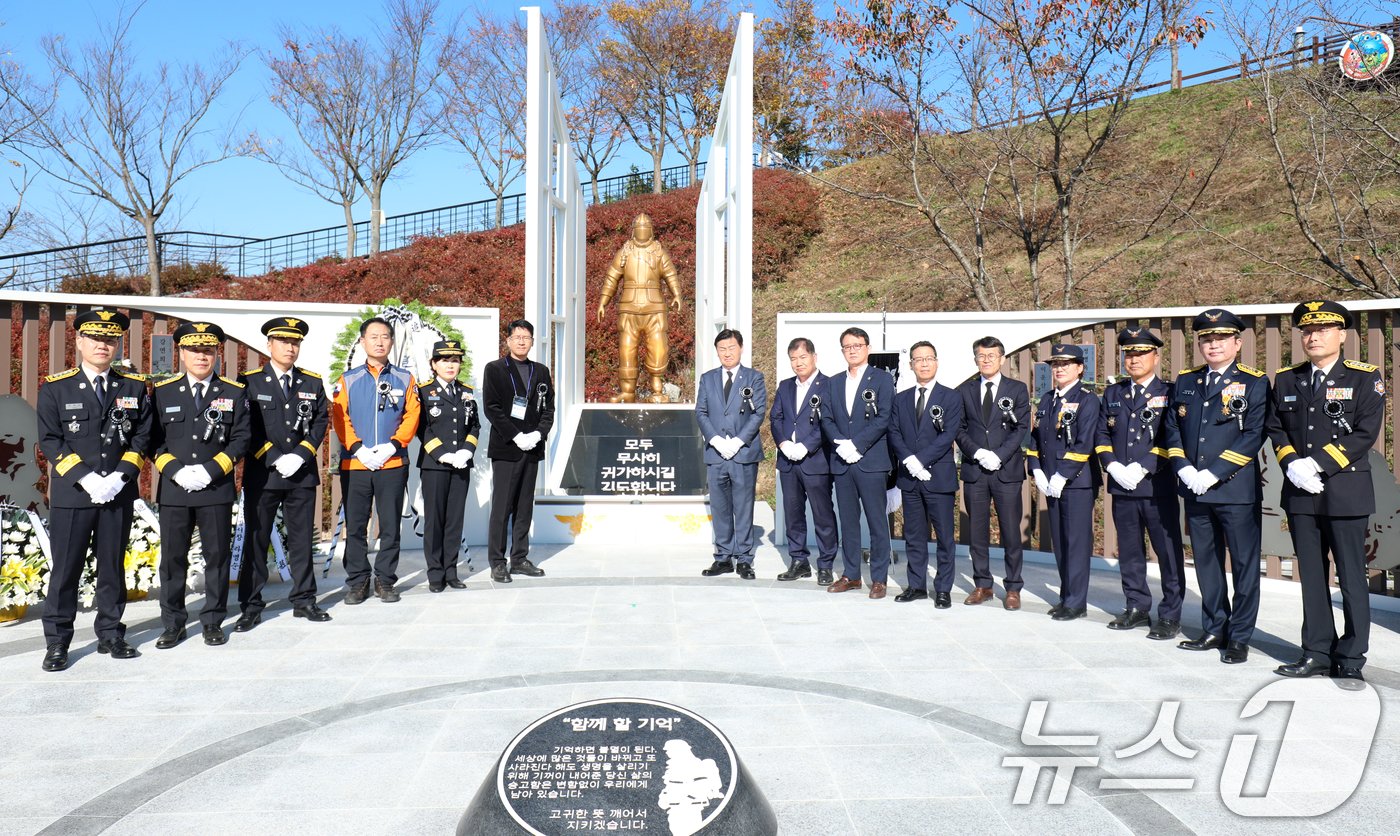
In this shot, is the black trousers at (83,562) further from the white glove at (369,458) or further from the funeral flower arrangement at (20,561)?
the white glove at (369,458)

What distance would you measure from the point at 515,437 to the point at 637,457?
254 centimetres

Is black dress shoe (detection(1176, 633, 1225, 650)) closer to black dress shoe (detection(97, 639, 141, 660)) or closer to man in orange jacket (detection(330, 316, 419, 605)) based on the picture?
man in orange jacket (detection(330, 316, 419, 605))

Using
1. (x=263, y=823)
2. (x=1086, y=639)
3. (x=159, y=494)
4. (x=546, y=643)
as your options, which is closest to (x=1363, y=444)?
(x=1086, y=639)

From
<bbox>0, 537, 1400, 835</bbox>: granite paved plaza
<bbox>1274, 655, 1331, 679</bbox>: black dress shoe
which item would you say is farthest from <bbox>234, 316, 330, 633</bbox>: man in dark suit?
<bbox>1274, 655, 1331, 679</bbox>: black dress shoe

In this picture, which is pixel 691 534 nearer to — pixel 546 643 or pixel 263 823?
pixel 546 643

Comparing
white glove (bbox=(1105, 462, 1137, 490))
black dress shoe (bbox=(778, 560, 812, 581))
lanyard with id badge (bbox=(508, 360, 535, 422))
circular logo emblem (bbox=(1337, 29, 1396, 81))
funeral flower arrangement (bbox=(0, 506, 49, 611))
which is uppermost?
circular logo emblem (bbox=(1337, 29, 1396, 81))

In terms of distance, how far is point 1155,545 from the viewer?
16.7 ft

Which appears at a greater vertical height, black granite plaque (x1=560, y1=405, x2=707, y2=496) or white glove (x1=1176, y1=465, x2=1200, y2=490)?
white glove (x1=1176, y1=465, x2=1200, y2=490)

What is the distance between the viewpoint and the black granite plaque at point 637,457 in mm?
8633

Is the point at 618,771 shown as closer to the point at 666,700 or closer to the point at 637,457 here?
the point at 666,700

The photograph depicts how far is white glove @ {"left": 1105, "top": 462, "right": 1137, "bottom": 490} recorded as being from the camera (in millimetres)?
4953

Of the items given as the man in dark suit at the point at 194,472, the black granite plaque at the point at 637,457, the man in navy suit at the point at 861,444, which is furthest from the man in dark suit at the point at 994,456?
the man in dark suit at the point at 194,472

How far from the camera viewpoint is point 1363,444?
4117 mm

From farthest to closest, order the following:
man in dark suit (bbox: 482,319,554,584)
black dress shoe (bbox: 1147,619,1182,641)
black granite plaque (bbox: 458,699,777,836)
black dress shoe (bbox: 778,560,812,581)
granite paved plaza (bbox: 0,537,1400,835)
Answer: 1. black dress shoe (bbox: 778,560,812,581)
2. man in dark suit (bbox: 482,319,554,584)
3. black dress shoe (bbox: 1147,619,1182,641)
4. granite paved plaza (bbox: 0,537,1400,835)
5. black granite plaque (bbox: 458,699,777,836)
